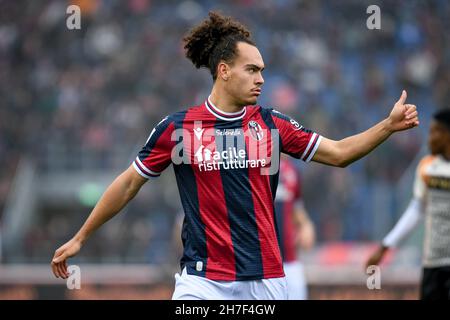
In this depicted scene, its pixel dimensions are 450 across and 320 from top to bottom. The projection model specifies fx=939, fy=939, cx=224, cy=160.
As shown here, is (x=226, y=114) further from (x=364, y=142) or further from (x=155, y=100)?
(x=155, y=100)

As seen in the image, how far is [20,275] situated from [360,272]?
14.2 feet

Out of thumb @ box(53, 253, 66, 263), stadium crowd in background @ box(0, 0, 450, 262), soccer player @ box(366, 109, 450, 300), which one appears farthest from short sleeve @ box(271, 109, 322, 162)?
stadium crowd in background @ box(0, 0, 450, 262)

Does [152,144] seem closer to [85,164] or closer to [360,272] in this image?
[360,272]

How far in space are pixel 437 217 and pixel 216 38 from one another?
3119 millimetres

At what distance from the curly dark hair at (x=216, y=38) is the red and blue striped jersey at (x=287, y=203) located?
3713mm

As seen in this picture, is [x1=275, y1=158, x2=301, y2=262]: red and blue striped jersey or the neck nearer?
the neck

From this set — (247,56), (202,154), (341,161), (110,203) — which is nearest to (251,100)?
(247,56)

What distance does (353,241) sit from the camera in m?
13.3

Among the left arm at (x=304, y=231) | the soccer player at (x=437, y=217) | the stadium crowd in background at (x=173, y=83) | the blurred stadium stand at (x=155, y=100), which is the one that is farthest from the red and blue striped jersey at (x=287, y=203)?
the stadium crowd in background at (x=173, y=83)

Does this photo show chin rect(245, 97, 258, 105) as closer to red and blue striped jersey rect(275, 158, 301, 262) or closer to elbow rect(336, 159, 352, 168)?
elbow rect(336, 159, 352, 168)

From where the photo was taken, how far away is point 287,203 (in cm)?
917

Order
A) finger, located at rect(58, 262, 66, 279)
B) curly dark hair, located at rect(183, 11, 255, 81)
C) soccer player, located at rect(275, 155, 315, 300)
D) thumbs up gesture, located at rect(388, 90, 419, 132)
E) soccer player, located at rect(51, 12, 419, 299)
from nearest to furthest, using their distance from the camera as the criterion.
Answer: thumbs up gesture, located at rect(388, 90, 419, 132), soccer player, located at rect(51, 12, 419, 299), finger, located at rect(58, 262, 66, 279), curly dark hair, located at rect(183, 11, 255, 81), soccer player, located at rect(275, 155, 315, 300)

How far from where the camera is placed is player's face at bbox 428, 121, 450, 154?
302 inches

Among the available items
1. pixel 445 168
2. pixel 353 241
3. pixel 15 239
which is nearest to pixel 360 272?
pixel 353 241
